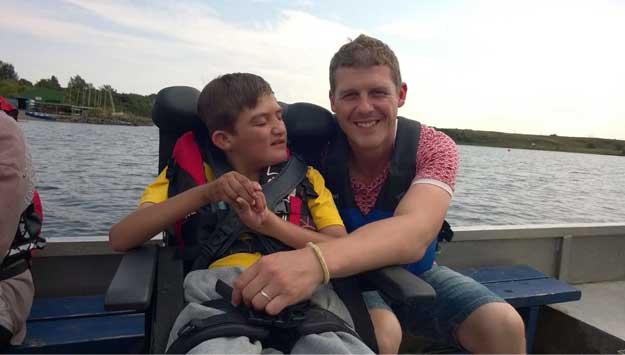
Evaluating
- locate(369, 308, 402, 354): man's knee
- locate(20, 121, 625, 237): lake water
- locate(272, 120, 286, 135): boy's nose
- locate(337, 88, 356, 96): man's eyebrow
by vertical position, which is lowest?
locate(20, 121, 625, 237): lake water

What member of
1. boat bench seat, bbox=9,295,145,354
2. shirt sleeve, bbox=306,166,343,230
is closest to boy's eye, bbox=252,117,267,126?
shirt sleeve, bbox=306,166,343,230

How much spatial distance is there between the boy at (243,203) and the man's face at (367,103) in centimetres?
31

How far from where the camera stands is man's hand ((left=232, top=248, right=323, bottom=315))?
155 cm

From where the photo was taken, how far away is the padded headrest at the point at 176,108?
2373 millimetres

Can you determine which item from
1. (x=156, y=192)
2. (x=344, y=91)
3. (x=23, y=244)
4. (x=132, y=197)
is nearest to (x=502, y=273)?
(x=344, y=91)

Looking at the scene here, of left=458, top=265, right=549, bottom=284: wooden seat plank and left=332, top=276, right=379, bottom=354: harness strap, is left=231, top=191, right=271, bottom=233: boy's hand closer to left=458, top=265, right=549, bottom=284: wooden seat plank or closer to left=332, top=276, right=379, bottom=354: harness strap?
left=332, top=276, right=379, bottom=354: harness strap

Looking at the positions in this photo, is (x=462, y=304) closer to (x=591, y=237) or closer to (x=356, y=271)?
(x=356, y=271)

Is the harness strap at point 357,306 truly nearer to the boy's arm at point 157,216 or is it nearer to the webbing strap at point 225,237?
the webbing strap at point 225,237

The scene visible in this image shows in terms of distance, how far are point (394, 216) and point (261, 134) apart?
2.31 feet

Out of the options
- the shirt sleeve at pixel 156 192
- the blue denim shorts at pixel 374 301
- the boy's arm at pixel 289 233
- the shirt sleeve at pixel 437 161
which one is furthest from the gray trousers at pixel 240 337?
the shirt sleeve at pixel 437 161

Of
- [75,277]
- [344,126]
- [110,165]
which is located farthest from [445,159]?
[110,165]

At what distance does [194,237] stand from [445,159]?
3.98 ft

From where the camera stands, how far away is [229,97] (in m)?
2.20

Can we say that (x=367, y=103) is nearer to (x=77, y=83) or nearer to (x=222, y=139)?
(x=222, y=139)
